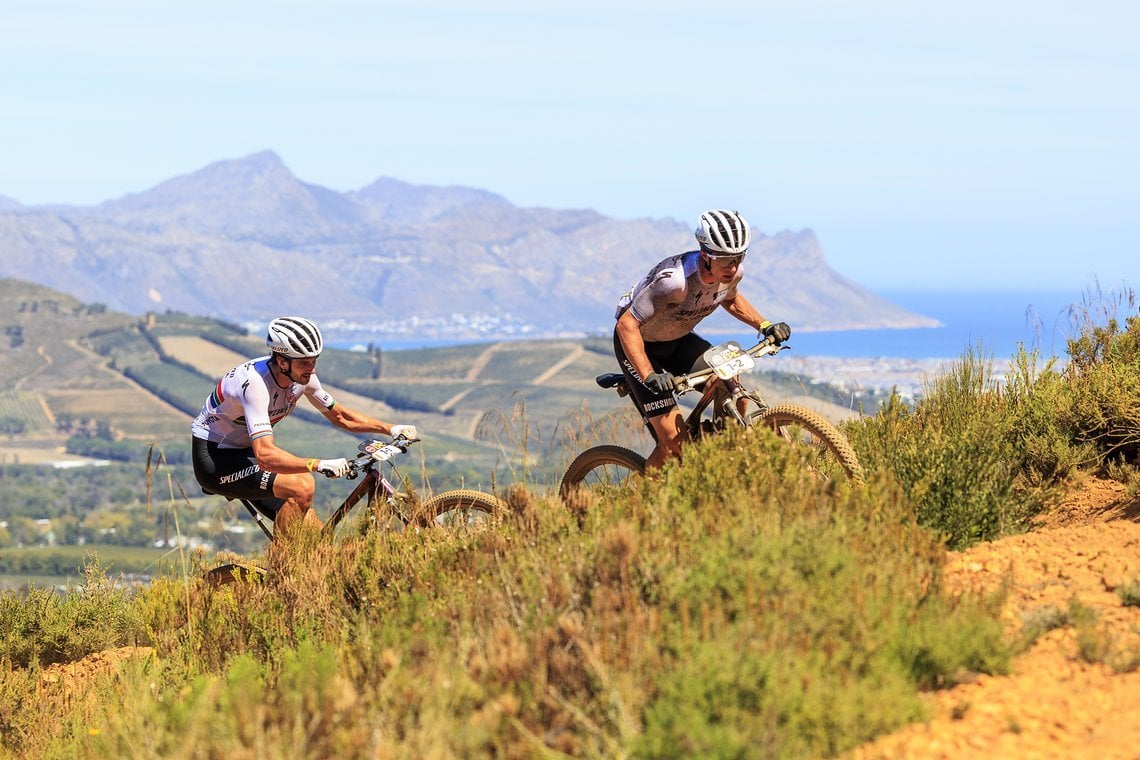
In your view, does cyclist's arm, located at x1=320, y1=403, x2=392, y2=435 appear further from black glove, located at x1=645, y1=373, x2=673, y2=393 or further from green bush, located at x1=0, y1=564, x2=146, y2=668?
green bush, located at x1=0, y1=564, x2=146, y2=668

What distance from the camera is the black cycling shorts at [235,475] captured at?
8.05m

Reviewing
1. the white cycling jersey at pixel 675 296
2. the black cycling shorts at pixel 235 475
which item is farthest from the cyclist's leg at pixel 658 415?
the black cycling shorts at pixel 235 475

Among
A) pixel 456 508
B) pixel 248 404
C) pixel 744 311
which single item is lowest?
pixel 456 508

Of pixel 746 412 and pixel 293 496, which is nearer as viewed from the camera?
pixel 746 412

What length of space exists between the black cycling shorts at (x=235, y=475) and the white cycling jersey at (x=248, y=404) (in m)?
0.07

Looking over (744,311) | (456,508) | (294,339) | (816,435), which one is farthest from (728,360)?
(294,339)

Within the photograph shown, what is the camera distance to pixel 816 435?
7.11 meters

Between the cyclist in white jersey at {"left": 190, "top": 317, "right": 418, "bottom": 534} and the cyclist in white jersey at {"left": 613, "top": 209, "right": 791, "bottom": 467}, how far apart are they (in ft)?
4.99

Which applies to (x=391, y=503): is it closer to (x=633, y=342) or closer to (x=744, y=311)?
(x=633, y=342)

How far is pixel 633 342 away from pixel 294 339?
217cm

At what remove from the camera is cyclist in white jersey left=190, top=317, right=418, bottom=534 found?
7.67 metres

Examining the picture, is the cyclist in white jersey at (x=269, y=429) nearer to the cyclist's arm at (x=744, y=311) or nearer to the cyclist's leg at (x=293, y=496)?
the cyclist's leg at (x=293, y=496)

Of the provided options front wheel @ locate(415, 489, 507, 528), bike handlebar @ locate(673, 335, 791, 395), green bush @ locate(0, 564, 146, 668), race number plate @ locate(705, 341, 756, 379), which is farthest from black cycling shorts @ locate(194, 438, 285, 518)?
race number plate @ locate(705, 341, 756, 379)

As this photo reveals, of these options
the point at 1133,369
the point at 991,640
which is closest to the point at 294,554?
the point at 991,640
